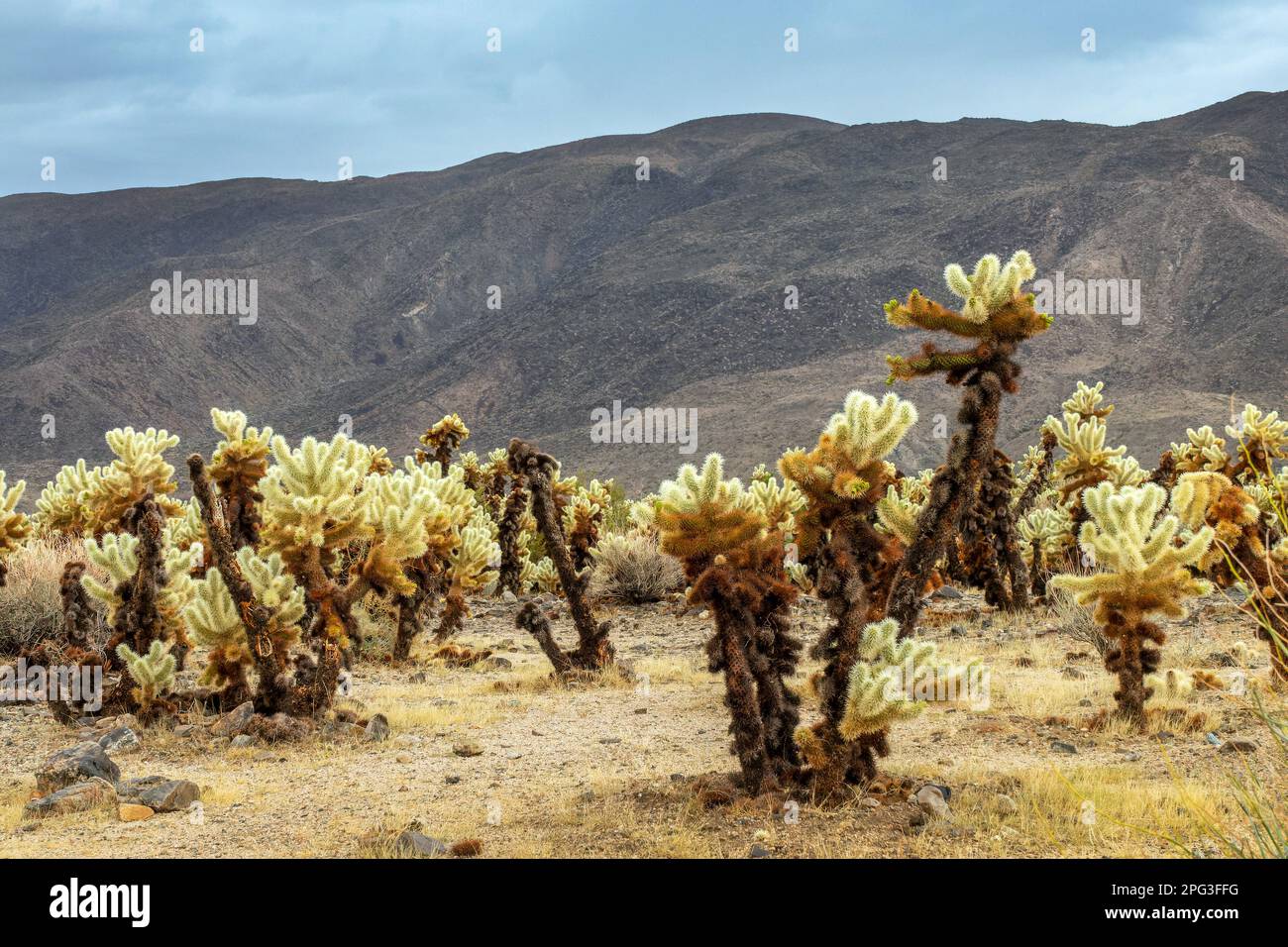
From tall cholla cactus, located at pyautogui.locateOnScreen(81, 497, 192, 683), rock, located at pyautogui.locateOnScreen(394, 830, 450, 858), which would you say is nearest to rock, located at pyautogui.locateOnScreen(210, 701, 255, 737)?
tall cholla cactus, located at pyautogui.locateOnScreen(81, 497, 192, 683)

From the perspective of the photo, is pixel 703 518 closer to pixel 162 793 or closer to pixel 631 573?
pixel 162 793

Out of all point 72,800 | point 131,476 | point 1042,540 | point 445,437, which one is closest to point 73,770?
point 72,800

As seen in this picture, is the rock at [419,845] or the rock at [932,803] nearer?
the rock at [419,845]

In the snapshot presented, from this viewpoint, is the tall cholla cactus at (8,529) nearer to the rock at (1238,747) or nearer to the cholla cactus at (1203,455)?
the rock at (1238,747)

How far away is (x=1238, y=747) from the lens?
19.4 ft

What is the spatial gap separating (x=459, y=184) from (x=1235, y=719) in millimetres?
84153

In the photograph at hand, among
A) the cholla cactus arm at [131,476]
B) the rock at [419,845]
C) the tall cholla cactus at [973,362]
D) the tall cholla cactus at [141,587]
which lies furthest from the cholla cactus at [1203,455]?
the cholla cactus arm at [131,476]

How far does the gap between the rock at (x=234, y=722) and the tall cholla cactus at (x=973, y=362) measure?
4.56 m

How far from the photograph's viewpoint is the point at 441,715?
797 centimetres

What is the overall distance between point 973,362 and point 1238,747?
265 cm

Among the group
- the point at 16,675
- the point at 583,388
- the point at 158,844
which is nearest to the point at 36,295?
the point at 583,388

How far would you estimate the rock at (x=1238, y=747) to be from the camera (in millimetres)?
5895
